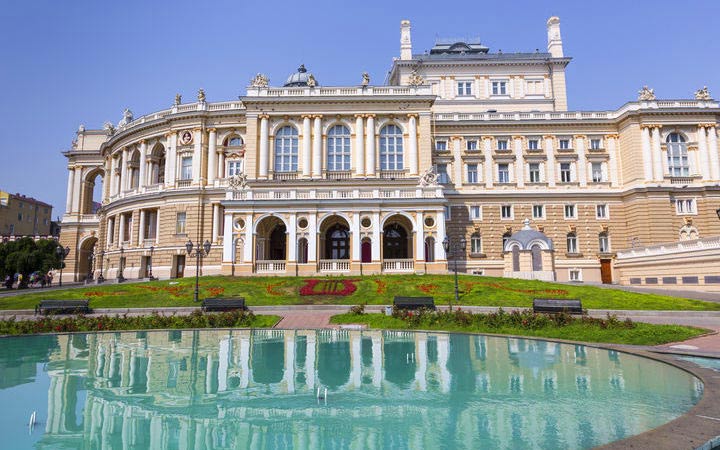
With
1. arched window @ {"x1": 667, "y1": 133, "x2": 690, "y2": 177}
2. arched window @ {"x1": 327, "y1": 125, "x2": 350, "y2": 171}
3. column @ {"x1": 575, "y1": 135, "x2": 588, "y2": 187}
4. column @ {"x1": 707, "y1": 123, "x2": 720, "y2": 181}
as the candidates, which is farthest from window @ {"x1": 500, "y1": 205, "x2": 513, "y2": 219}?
column @ {"x1": 707, "y1": 123, "x2": 720, "y2": 181}

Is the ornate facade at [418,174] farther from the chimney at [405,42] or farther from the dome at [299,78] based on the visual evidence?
the dome at [299,78]

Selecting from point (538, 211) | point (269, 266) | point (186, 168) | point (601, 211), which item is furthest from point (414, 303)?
point (186, 168)

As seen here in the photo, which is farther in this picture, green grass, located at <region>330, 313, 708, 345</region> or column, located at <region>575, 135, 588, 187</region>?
column, located at <region>575, 135, 588, 187</region>

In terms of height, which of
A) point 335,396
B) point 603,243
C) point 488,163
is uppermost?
point 488,163

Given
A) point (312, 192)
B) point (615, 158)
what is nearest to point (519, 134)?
point (615, 158)

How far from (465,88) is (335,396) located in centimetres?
6371

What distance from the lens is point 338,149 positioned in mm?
54281

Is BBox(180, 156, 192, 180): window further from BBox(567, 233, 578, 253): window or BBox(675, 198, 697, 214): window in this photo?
BBox(675, 198, 697, 214): window

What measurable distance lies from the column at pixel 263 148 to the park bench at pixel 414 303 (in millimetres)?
30954

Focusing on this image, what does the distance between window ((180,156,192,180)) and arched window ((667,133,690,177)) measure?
60905 millimetres

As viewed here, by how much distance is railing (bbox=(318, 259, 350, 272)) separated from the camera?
4447 cm

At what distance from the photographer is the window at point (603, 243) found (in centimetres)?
5672

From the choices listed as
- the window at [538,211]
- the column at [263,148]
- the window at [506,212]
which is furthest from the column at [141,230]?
the window at [538,211]

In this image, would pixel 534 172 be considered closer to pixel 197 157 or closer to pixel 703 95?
pixel 703 95
